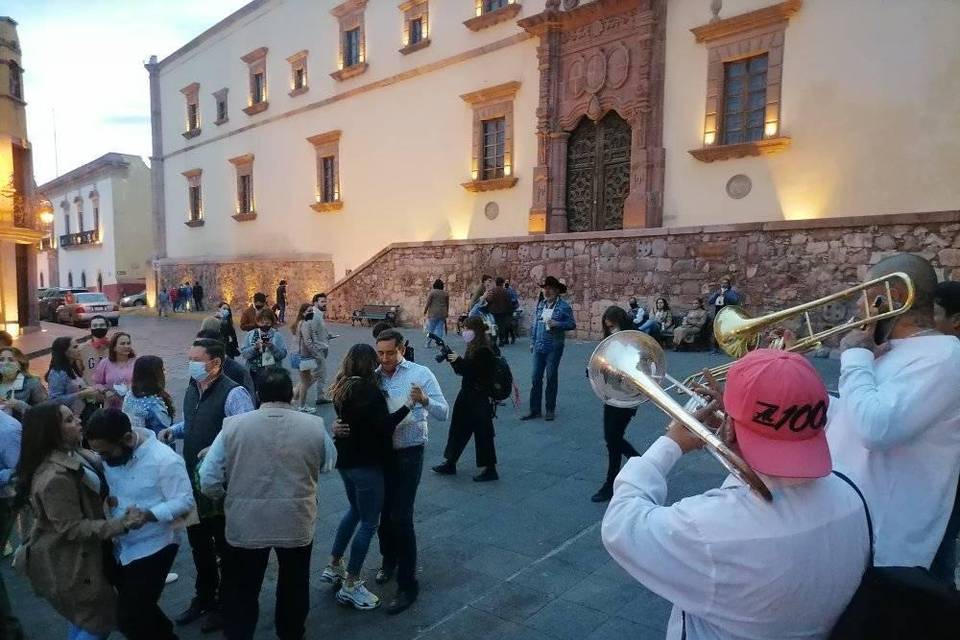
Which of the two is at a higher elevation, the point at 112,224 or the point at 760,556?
the point at 112,224

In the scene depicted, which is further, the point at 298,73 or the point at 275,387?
the point at 298,73

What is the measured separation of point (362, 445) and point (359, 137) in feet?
63.7

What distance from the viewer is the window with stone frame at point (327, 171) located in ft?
72.3

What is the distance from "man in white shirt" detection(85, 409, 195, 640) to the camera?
2.69 meters

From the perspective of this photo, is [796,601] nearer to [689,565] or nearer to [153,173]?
[689,565]

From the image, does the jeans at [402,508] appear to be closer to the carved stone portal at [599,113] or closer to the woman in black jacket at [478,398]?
the woman in black jacket at [478,398]

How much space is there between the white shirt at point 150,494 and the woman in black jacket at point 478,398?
2904mm

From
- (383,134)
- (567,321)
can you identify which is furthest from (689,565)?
(383,134)

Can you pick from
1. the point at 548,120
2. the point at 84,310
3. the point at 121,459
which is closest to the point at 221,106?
the point at 84,310

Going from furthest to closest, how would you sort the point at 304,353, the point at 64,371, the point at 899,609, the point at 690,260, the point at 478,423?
the point at 690,260 < the point at 304,353 < the point at 478,423 < the point at 64,371 < the point at 899,609

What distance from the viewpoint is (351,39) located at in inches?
837

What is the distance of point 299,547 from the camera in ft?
9.59

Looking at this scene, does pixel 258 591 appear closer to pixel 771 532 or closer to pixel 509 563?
pixel 509 563

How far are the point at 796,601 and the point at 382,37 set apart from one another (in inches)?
852
